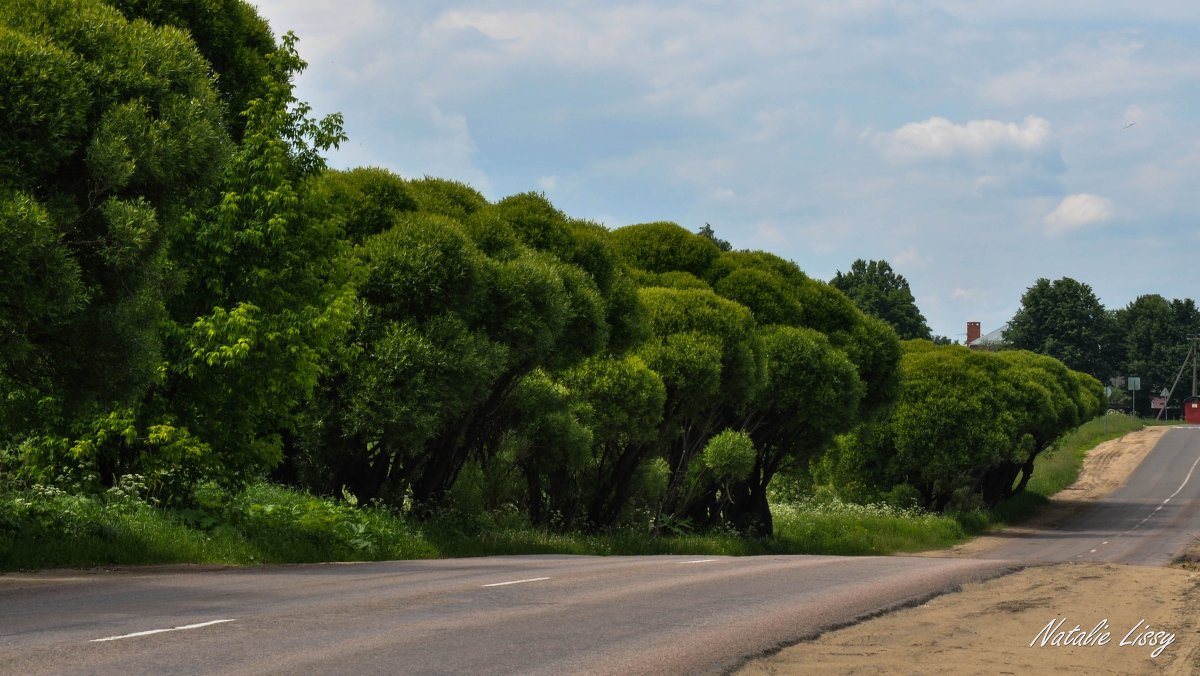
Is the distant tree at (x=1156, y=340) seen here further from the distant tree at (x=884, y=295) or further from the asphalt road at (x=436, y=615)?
the asphalt road at (x=436, y=615)

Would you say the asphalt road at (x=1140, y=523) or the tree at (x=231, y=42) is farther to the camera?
the asphalt road at (x=1140, y=523)

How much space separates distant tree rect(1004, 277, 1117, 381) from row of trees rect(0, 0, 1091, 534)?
11249cm

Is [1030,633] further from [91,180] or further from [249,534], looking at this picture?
[249,534]

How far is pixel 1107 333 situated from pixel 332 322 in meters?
150

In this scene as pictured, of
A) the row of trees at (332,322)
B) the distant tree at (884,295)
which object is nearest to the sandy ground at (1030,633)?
the row of trees at (332,322)

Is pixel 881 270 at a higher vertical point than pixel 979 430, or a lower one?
higher

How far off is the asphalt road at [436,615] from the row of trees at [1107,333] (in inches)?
5558

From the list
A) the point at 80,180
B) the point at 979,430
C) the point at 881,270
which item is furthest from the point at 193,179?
the point at 881,270

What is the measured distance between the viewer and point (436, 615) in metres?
11.6

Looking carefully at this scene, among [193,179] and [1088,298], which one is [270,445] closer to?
[193,179]

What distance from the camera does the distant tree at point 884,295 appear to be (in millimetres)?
140500

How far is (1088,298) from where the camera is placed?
6112 inches

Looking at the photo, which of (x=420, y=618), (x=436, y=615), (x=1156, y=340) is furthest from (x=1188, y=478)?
(x=420, y=618)

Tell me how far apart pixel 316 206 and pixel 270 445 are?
4.00m
